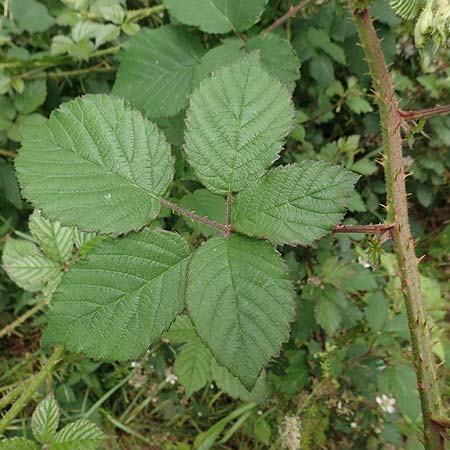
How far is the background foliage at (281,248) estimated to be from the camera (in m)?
1.62

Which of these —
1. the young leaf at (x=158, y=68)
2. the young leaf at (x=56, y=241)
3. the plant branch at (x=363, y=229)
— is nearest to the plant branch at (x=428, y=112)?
the plant branch at (x=363, y=229)

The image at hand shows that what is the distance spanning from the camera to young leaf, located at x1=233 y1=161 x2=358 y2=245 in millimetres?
896

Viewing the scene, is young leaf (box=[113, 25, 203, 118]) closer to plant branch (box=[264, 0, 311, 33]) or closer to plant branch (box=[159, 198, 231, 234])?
plant branch (box=[264, 0, 311, 33])

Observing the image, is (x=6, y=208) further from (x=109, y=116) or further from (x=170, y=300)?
(x=170, y=300)

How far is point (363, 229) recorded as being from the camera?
0.94m

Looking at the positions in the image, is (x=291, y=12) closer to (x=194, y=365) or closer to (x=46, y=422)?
(x=194, y=365)

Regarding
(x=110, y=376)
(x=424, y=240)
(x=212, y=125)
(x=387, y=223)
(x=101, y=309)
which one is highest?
(x=212, y=125)

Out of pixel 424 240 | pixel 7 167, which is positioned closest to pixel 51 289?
pixel 7 167

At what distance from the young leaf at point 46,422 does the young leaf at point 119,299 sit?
517 mm

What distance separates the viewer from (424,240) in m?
2.50

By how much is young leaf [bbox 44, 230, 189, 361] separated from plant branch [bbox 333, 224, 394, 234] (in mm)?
321

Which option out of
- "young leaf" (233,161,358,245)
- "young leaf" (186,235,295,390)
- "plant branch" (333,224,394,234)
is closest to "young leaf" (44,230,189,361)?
"young leaf" (186,235,295,390)

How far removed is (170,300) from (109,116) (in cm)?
42

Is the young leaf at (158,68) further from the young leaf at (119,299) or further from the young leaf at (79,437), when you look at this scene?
the young leaf at (79,437)
